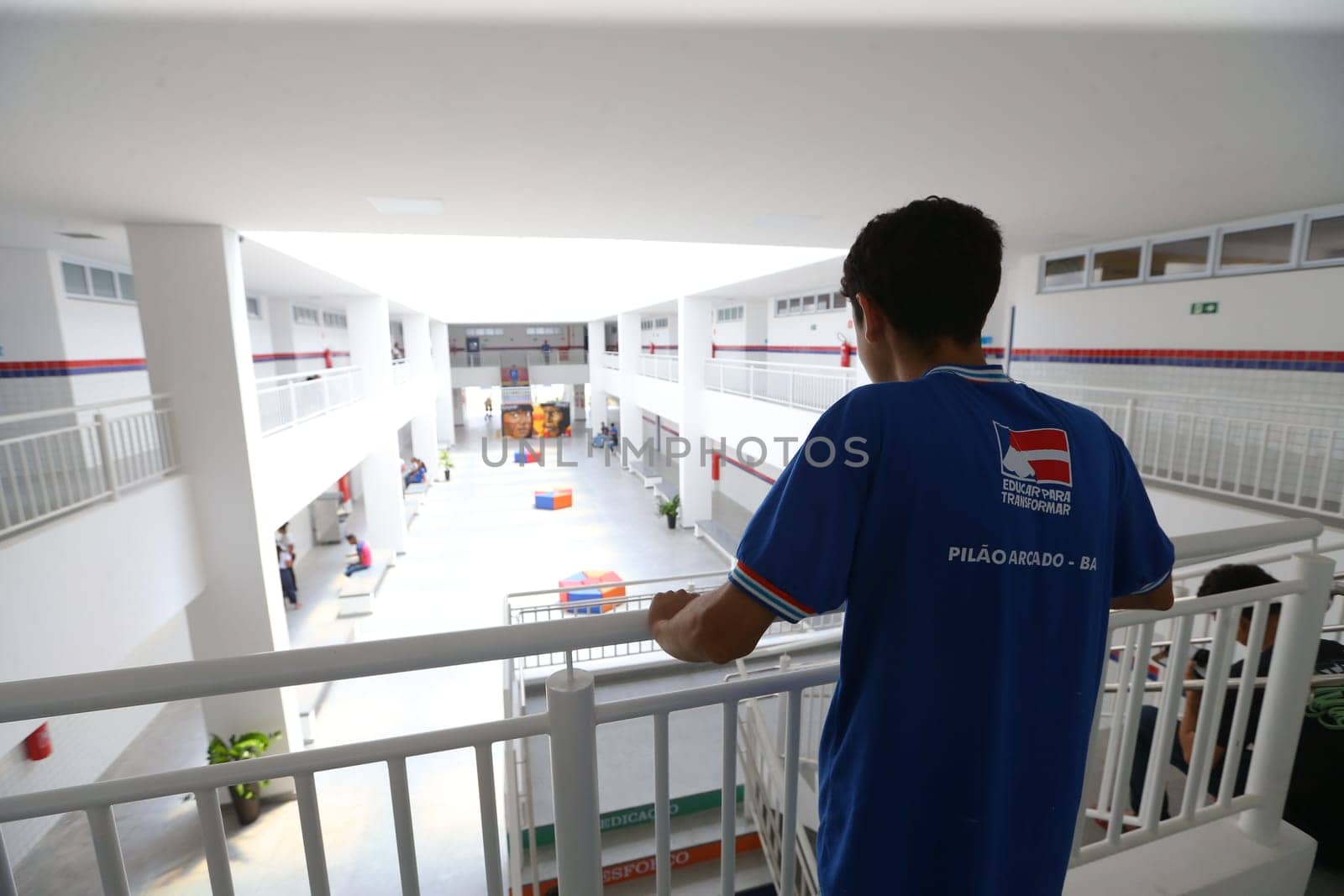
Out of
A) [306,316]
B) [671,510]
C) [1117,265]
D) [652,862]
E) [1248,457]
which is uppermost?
[1117,265]

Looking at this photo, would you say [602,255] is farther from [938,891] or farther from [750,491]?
[938,891]

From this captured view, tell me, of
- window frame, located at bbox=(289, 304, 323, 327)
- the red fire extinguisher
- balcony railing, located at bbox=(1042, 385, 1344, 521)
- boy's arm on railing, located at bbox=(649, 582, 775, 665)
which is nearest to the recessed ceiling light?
boy's arm on railing, located at bbox=(649, 582, 775, 665)

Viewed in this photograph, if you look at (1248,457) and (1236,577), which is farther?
(1248,457)

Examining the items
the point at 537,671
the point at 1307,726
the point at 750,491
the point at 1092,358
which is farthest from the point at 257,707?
the point at 750,491

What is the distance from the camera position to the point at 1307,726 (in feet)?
8.13

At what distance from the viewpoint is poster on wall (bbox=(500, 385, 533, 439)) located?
33.8 metres

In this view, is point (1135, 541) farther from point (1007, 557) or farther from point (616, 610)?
point (616, 610)

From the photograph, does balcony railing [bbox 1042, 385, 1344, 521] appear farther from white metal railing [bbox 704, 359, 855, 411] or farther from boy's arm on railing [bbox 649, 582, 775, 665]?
boy's arm on railing [bbox 649, 582, 775, 665]

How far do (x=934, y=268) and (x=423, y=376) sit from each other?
73.7 ft

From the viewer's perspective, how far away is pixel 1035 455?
3.14 feet

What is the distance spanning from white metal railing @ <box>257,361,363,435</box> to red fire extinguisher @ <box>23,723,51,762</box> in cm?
408

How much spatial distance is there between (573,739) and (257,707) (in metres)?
7.70

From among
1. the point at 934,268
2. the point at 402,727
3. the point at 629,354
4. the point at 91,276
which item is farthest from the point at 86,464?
the point at 629,354

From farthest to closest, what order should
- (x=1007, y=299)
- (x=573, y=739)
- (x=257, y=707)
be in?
1. (x=1007, y=299)
2. (x=257, y=707)
3. (x=573, y=739)
